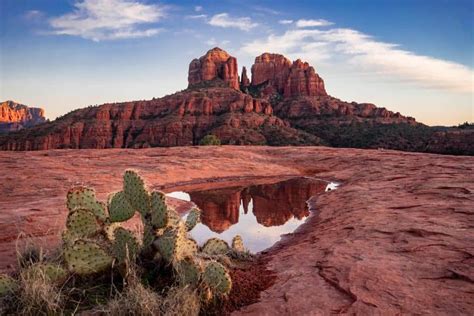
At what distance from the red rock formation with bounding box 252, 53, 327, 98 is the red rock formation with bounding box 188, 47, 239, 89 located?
1062cm

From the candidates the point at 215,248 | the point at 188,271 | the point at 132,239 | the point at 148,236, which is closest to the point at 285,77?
the point at 215,248

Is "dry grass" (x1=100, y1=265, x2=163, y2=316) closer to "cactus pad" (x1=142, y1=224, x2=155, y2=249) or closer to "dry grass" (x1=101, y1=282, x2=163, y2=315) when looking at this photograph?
"dry grass" (x1=101, y1=282, x2=163, y2=315)

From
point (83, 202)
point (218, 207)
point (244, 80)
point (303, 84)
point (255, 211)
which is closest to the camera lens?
point (83, 202)

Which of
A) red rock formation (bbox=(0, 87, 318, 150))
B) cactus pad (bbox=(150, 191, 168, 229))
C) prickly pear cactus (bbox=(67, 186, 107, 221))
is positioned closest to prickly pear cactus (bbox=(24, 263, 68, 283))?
prickly pear cactus (bbox=(67, 186, 107, 221))

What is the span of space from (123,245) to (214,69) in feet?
421

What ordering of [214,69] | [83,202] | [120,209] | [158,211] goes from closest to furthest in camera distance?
[158,211] → [120,209] → [83,202] → [214,69]

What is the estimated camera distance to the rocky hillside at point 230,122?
7688cm

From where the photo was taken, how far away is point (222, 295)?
4.71 metres

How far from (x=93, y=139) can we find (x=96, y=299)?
306 ft

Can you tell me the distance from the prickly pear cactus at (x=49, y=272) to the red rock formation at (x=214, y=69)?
391ft

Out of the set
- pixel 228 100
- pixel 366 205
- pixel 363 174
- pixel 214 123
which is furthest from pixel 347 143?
pixel 366 205

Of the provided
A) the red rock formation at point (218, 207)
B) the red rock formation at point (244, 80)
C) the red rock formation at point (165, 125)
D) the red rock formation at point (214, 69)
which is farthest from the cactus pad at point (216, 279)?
the red rock formation at point (244, 80)

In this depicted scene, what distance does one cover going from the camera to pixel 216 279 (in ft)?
14.9

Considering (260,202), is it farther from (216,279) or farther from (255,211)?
(216,279)
